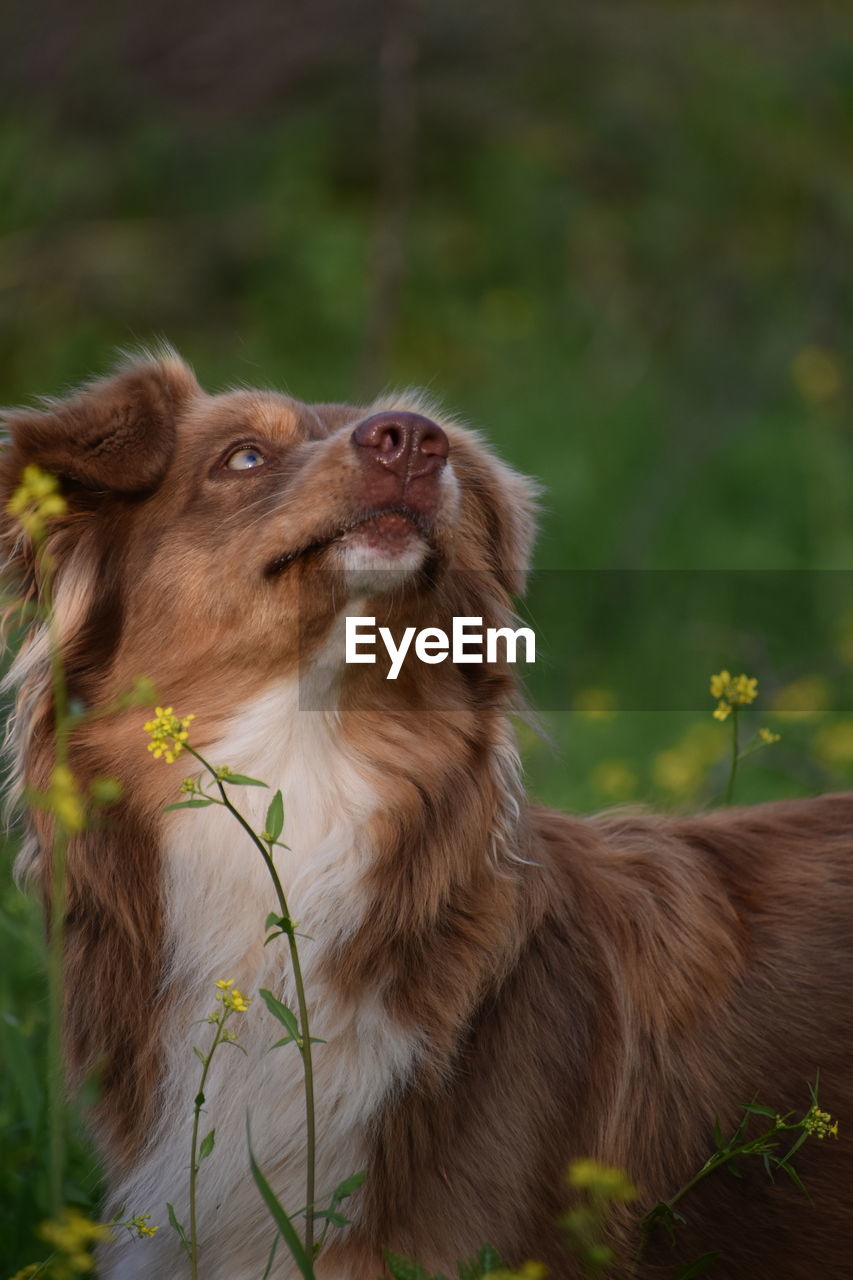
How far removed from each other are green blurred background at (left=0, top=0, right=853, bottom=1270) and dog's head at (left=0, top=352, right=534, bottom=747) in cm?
541

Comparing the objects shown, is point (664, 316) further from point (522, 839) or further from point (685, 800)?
point (522, 839)

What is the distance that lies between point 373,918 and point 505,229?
880 centimetres

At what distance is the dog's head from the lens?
9.84 feet

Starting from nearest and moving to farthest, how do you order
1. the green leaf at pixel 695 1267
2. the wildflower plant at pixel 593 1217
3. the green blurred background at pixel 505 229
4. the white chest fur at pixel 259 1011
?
the wildflower plant at pixel 593 1217 < the green leaf at pixel 695 1267 < the white chest fur at pixel 259 1011 < the green blurred background at pixel 505 229

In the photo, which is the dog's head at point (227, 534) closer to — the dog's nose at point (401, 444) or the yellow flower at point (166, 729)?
the dog's nose at point (401, 444)

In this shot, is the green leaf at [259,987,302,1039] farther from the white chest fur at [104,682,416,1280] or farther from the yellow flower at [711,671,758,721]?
the yellow flower at [711,671,758,721]

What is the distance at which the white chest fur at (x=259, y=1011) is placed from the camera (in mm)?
2836

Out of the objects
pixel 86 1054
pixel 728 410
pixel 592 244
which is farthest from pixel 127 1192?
pixel 592 244

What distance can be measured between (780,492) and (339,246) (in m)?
3.40

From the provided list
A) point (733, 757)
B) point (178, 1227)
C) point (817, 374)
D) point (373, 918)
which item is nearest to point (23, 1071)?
point (178, 1227)

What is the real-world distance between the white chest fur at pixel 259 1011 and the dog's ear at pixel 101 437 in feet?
1.82

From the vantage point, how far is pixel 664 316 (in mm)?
10625

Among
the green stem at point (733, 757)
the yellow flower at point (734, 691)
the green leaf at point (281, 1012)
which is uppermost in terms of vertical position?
the yellow flower at point (734, 691)

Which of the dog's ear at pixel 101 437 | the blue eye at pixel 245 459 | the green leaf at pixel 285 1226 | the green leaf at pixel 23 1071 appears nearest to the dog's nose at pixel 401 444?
the blue eye at pixel 245 459
